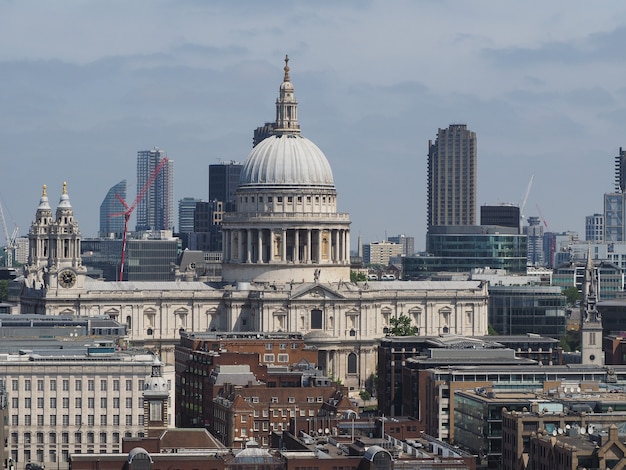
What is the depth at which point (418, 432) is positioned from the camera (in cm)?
18300

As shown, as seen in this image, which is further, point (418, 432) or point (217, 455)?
point (418, 432)

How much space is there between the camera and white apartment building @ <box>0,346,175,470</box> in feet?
594

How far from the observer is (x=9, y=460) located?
17700cm

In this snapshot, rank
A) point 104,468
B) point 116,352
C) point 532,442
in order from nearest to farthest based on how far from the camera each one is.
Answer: point 104,468 < point 532,442 < point 116,352

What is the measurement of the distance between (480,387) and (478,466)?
66.4 ft

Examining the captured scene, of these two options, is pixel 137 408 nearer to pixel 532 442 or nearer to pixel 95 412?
pixel 95 412

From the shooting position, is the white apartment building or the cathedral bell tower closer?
the white apartment building

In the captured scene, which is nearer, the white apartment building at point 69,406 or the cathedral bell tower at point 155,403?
the white apartment building at point 69,406

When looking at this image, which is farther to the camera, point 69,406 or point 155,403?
point 155,403

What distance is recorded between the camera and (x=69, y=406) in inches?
7195

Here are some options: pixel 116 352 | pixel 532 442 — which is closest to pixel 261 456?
pixel 532 442

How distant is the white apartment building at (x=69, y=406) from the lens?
7131 inches

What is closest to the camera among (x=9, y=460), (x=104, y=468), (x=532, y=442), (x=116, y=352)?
(x=104, y=468)

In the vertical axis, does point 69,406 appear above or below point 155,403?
below
